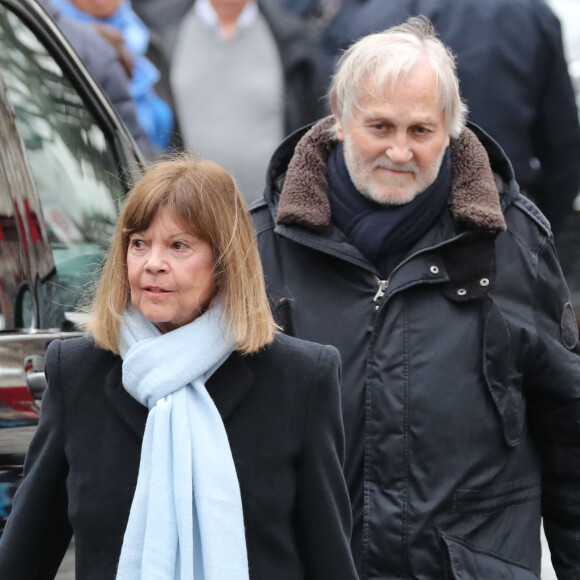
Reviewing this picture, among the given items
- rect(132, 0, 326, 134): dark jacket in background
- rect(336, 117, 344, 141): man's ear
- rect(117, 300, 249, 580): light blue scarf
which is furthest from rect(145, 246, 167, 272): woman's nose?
rect(132, 0, 326, 134): dark jacket in background

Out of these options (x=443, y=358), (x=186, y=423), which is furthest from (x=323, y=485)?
(x=443, y=358)

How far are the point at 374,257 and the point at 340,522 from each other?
2.81 feet

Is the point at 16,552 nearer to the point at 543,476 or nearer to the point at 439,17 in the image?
the point at 543,476

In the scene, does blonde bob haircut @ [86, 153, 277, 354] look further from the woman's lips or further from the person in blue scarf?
the person in blue scarf

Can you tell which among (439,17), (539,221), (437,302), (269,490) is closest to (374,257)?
(437,302)

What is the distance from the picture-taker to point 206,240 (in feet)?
8.89

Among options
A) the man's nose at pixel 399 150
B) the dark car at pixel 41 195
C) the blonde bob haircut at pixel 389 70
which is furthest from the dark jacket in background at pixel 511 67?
the man's nose at pixel 399 150

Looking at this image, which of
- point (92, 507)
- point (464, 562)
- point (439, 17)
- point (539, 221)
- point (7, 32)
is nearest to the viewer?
point (92, 507)

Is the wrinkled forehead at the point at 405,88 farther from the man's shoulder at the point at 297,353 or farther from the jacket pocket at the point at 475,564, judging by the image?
the jacket pocket at the point at 475,564

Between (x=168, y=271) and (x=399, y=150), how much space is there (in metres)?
0.92

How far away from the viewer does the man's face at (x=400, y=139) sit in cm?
343

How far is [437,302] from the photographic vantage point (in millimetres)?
3445

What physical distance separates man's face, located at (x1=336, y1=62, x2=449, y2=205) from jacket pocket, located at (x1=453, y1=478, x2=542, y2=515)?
0.66 metres

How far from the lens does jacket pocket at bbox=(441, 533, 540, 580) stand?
335 cm
